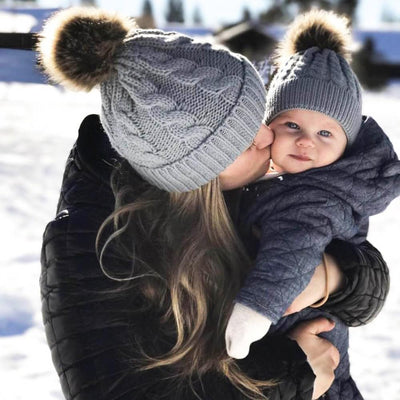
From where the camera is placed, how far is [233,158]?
1704 millimetres

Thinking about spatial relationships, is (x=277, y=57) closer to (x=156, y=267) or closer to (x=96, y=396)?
(x=156, y=267)

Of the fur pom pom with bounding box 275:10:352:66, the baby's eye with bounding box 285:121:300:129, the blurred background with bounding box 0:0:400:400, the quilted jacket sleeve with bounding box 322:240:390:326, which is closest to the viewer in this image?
the quilted jacket sleeve with bounding box 322:240:390:326

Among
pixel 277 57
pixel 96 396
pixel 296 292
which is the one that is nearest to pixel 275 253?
pixel 296 292

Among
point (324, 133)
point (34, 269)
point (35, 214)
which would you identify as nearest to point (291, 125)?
point (324, 133)

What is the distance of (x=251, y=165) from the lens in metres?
1.79

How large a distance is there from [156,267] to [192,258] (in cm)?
9

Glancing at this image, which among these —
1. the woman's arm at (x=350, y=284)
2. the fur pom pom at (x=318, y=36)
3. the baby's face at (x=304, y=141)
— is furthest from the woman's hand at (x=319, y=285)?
the fur pom pom at (x=318, y=36)

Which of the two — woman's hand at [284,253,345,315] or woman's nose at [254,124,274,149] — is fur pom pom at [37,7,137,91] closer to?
woman's nose at [254,124,274,149]

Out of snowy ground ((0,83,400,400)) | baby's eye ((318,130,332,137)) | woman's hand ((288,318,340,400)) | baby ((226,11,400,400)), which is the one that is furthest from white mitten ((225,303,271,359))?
snowy ground ((0,83,400,400))

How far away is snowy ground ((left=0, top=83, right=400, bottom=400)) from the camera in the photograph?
3.35 m

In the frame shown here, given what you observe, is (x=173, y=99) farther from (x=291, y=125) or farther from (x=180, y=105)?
(x=291, y=125)

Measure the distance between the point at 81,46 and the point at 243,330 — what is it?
27.7 inches

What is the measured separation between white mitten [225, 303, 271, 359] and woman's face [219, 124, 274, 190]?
312 millimetres

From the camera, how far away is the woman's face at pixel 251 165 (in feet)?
5.77
